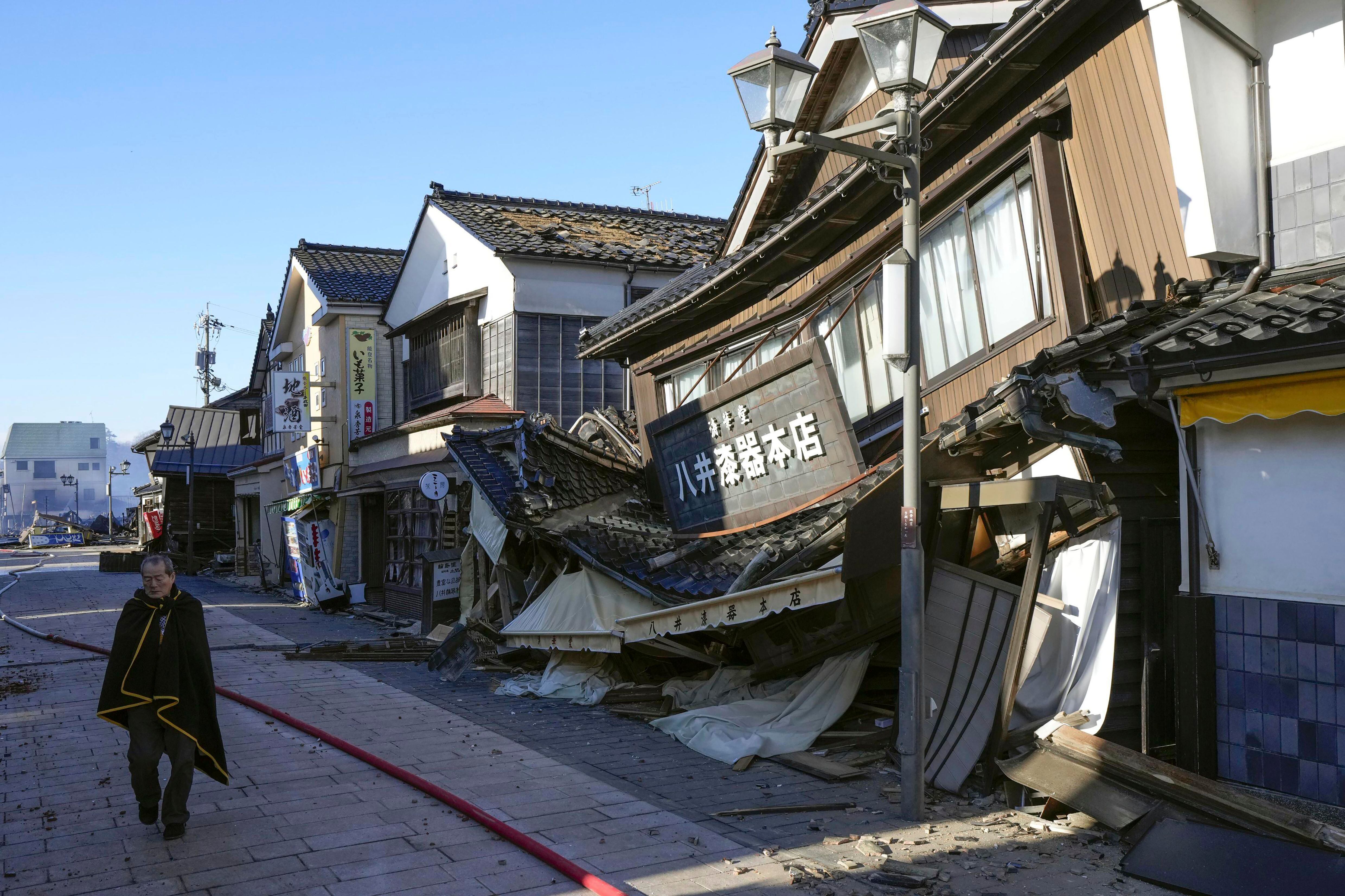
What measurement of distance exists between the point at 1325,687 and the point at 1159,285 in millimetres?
3653

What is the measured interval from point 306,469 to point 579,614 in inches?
714

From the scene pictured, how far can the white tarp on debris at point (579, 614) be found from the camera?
42.7ft

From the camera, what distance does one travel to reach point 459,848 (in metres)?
7.50

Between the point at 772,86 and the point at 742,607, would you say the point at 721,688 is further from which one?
the point at 772,86

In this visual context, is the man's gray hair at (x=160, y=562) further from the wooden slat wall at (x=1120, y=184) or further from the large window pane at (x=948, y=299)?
the large window pane at (x=948, y=299)

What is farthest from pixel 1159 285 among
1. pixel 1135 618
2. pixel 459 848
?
pixel 459 848

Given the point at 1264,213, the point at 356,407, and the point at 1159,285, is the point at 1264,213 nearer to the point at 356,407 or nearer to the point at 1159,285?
the point at 1159,285

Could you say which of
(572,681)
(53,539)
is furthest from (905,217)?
(53,539)

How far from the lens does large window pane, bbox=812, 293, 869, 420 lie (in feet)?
43.9

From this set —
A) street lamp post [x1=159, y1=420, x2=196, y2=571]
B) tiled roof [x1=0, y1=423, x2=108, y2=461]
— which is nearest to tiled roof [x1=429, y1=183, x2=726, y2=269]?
street lamp post [x1=159, y1=420, x2=196, y2=571]

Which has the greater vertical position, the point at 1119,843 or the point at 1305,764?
the point at 1305,764

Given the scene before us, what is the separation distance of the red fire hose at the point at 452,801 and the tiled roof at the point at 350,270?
15.7m

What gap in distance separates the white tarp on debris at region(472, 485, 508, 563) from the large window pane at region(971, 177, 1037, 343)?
757 cm

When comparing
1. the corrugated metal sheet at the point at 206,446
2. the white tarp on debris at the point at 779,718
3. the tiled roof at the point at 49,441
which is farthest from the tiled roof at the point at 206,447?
the tiled roof at the point at 49,441
